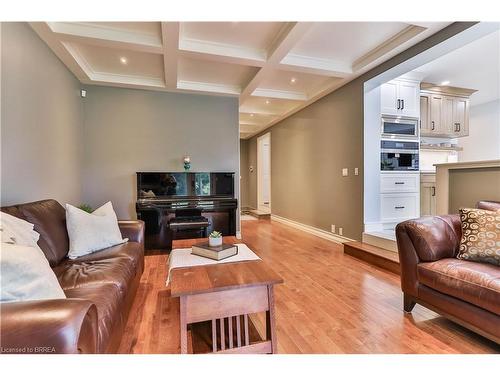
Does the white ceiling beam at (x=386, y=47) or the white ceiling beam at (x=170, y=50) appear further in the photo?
the white ceiling beam at (x=386, y=47)

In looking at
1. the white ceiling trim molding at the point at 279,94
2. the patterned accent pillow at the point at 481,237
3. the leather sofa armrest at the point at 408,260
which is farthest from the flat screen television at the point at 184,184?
the patterned accent pillow at the point at 481,237

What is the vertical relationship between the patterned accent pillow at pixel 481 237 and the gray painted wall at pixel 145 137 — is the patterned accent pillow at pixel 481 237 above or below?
below

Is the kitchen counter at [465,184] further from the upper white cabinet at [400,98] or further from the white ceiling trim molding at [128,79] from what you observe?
the white ceiling trim molding at [128,79]

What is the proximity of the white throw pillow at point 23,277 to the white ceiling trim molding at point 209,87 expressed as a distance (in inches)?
137

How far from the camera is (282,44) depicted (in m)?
2.73

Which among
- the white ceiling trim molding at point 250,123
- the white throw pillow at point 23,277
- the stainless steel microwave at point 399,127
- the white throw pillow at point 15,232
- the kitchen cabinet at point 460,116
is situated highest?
the white ceiling trim molding at point 250,123

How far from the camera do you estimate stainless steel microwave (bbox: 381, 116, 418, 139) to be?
3748 millimetres

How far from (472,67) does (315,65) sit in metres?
2.42

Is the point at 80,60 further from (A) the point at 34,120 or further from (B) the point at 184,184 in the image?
(B) the point at 184,184

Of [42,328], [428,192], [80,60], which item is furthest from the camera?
[428,192]

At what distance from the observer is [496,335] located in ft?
4.73

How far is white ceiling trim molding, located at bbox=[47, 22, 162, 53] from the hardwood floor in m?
2.22

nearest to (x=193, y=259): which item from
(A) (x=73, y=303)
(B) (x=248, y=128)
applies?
(A) (x=73, y=303)

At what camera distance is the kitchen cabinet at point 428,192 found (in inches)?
156
